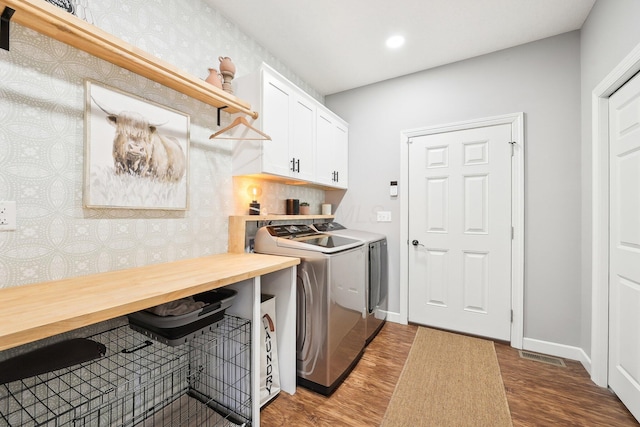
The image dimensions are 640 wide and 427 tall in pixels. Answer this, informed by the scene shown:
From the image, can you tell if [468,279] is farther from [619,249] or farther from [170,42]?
[170,42]

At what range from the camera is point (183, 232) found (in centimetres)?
179

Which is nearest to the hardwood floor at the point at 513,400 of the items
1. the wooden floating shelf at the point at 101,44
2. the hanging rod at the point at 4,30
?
the wooden floating shelf at the point at 101,44

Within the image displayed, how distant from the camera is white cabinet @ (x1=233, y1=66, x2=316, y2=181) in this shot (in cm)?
204

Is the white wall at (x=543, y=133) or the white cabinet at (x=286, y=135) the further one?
the white wall at (x=543, y=133)

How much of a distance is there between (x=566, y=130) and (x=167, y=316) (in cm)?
315

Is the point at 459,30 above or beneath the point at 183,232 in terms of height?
above

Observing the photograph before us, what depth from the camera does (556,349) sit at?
2285mm

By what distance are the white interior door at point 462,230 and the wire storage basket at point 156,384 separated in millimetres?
2004

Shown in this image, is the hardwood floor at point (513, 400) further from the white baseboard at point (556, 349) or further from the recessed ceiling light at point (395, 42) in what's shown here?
the recessed ceiling light at point (395, 42)

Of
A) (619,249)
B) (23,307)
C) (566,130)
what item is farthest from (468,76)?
(23,307)

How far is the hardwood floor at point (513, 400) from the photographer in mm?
1563

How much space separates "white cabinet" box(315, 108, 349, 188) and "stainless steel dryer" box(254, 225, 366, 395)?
981mm

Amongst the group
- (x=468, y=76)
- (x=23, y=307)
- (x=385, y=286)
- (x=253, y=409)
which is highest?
(x=468, y=76)

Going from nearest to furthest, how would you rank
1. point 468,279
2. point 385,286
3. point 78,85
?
1. point 78,85
2. point 468,279
3. point 385,286
